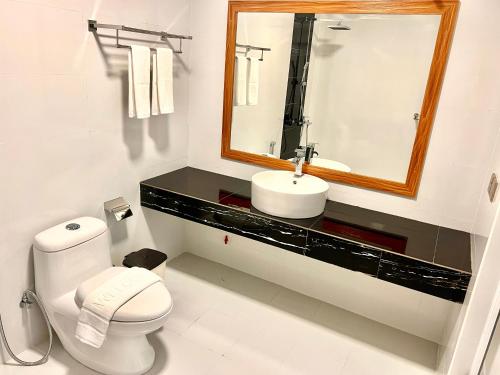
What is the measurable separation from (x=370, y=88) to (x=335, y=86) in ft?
0.65

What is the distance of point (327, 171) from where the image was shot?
233cm

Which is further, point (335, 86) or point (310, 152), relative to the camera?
point (310, 152)

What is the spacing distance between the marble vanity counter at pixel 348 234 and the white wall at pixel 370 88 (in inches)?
12.4

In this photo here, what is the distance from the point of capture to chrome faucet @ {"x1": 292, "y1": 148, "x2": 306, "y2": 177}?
2275 millimetres

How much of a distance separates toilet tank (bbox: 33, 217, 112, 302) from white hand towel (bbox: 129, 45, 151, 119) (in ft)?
2.22

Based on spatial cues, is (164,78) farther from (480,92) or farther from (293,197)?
(480,92)

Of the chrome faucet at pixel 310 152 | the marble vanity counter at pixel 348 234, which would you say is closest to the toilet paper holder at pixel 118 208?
the marble vanity counter at pixel 348 234

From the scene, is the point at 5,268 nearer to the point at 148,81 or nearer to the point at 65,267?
the point at 65,267

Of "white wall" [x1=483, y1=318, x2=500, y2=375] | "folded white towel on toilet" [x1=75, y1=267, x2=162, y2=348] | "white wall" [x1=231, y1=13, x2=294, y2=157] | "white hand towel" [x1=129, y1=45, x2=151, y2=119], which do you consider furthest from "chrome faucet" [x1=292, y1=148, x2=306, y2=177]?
"white wall" [x1=483, y1=318, x2=500, y2=375]

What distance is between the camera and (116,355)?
184cm

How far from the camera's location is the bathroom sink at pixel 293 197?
202 cm

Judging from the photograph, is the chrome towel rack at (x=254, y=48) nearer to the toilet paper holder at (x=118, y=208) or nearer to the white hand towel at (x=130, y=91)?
the white hand towel at (x=130, y=91)

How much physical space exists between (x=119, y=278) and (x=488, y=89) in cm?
201

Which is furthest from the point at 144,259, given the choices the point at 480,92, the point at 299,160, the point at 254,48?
the point at 480,92
